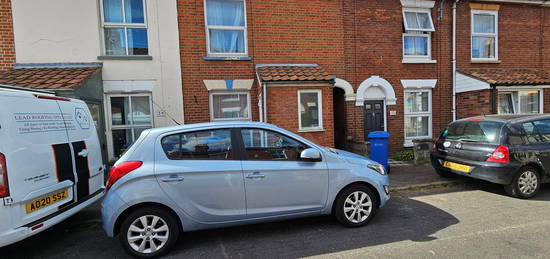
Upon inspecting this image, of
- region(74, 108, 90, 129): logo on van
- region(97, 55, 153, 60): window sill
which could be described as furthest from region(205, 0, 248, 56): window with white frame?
region(74, 108, 90, 129): logo on van

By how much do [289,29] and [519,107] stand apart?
8.18 metres

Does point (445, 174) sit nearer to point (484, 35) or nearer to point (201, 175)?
point (201, 175)

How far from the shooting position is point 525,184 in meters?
4.86

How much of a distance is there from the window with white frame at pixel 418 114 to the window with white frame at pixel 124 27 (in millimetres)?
8242

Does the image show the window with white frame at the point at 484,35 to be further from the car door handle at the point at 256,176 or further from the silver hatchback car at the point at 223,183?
the car door handle at the point at 256,176

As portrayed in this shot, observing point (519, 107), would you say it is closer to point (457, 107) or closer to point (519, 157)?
point (457, 107)

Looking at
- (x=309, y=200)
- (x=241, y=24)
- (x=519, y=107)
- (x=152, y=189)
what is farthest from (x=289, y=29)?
(x=519, y=107)

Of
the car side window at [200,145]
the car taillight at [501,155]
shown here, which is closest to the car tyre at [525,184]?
the car taillight at [501,155]

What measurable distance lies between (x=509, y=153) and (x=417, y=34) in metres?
5.75

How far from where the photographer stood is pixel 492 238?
3396mm

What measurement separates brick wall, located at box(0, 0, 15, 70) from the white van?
4.41 metres

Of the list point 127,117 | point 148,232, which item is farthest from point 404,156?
point 127,117

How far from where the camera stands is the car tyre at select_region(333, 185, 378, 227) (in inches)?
149

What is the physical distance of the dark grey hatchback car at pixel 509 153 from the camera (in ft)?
15.6
